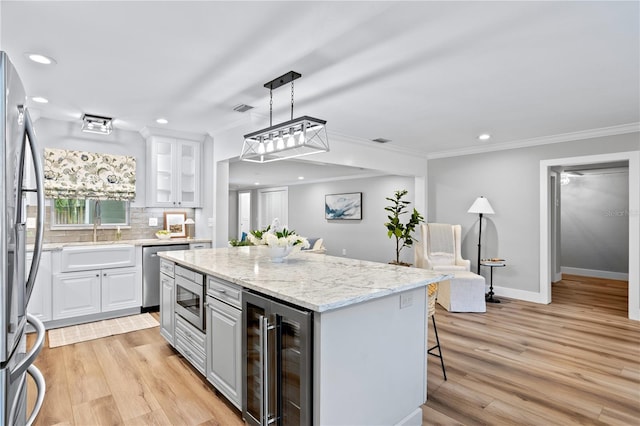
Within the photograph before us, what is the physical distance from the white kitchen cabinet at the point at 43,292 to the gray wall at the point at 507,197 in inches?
223

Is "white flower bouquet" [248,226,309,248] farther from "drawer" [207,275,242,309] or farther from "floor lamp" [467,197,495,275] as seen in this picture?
"floor lamp" [467,197,495,275]

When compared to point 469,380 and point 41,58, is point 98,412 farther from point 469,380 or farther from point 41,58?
point 469,380

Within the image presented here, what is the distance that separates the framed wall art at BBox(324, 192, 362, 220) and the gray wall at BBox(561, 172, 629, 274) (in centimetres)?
438

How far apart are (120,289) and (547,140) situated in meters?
5.97

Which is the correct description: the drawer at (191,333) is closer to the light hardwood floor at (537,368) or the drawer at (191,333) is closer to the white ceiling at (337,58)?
the light hardwood floor at (537,368)

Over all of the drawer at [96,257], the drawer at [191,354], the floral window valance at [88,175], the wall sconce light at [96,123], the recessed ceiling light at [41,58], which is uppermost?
the recessed ceiling light at [41,58]

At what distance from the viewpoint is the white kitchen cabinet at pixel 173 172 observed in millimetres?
4764

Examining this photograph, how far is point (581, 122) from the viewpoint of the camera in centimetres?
427

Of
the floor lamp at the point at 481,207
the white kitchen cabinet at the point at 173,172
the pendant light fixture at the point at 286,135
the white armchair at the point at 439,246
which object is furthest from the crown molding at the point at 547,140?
the white kitchen cabinet at the point at 173,172

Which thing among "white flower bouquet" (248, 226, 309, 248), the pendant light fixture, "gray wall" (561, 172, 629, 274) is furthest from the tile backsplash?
"gray wall" (561, 172, 629, 274)

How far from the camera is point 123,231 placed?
4.85 m

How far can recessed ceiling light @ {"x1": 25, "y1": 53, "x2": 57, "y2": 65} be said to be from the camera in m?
2.51

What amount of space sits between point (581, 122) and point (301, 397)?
452 cm

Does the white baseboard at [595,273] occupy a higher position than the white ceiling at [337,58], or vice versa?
the white ceiling at [337,58]
